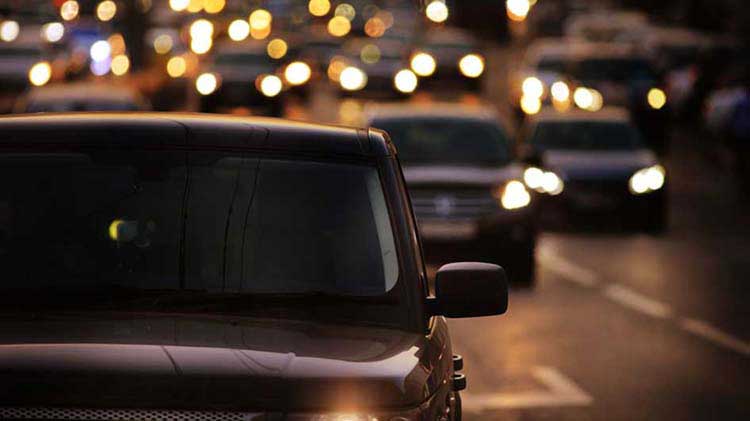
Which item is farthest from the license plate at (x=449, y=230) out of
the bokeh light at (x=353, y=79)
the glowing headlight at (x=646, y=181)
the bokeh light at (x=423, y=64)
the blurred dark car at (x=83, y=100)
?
the bokeh light at (x=423, y=64)

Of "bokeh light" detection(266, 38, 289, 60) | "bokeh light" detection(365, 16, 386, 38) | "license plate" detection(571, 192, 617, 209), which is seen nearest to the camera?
"license plate" detection(571, 192, 617, 209)

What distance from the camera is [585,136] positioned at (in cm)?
2712

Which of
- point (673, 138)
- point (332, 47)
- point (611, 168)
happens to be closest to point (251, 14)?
point (332, 47)

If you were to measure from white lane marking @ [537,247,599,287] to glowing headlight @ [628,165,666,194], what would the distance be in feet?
9.54

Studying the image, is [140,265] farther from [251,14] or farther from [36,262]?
[251,14]

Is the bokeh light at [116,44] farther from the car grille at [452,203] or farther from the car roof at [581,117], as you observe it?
the car grille at [452,203]

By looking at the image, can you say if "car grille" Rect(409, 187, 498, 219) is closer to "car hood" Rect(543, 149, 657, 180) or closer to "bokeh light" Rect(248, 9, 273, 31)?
"car hood" Rect(543, 149, 657, 180)

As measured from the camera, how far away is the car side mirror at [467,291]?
19.9 ft

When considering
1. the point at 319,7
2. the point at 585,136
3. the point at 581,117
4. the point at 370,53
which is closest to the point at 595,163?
the point at 585,136

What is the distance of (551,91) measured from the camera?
136 ft

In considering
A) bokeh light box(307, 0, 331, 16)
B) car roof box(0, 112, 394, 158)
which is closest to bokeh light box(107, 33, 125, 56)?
bokeh light box(307, 0, 331, 16)

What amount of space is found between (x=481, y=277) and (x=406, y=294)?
26 cm

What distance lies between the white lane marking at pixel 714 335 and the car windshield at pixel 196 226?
29.2ft

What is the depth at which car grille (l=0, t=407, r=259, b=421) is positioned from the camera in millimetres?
4863
